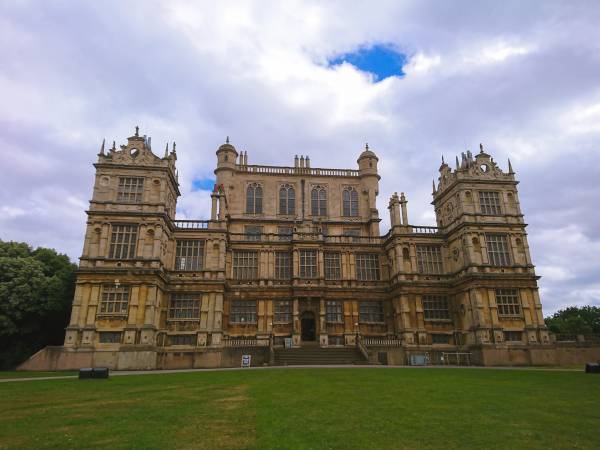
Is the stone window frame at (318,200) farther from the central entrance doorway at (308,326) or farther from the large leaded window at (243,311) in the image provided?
the large leaded window at (243,311)

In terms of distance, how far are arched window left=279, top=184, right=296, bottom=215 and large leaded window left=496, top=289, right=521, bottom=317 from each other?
25.7m

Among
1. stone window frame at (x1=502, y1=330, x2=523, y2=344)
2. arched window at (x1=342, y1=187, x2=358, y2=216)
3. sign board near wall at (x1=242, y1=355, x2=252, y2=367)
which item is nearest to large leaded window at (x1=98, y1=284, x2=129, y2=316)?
sign board near wall at (x1=242, y1=355, x2=252, y2=367)

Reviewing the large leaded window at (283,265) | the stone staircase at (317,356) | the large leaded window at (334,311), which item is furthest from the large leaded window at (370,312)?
the large leaded window at (283,265)

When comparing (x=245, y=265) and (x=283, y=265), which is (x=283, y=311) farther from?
(x=245, y=265)

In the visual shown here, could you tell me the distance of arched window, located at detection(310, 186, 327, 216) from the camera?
52.3m

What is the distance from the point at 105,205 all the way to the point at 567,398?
3955 centimetres

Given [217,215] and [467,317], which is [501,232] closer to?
[467,317]

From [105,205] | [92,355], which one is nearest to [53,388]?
[92,355]

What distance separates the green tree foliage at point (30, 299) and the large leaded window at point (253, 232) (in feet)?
59.5

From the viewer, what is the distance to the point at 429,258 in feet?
150

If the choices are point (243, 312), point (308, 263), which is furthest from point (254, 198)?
point (243, 312)

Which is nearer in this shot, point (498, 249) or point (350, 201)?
point (498, 249)

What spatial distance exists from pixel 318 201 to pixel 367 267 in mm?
11603

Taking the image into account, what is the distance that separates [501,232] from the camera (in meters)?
43.2
